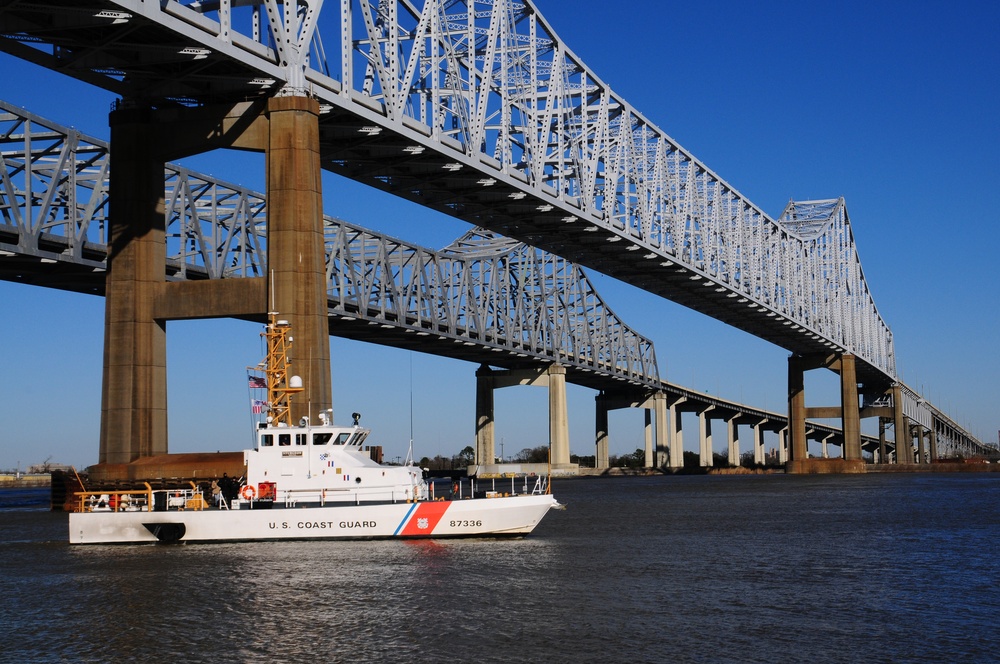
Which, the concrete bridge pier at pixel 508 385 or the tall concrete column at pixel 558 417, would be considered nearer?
the tall concrete column at pixel 558 417

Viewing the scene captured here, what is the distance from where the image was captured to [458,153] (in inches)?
2372

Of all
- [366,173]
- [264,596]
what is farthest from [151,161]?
[264,596]

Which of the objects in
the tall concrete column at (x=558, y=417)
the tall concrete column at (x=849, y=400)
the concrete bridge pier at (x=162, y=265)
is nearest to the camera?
the concrete bridge pier at (x=162, y=265)

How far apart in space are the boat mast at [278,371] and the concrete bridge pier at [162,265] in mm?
567

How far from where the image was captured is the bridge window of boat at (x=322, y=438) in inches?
1563

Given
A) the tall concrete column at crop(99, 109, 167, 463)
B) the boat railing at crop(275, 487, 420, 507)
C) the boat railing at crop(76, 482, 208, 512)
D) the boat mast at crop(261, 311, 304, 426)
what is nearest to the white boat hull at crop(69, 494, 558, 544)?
the boat railing at crop(275, 487, 420, 507)

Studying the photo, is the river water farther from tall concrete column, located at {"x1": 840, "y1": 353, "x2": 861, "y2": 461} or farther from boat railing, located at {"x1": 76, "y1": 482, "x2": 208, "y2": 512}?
tall concrete column, located at {"x1": 840, "y1": 353, "x2": 861, "y2": 461}

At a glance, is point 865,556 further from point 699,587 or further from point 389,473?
point 389,473

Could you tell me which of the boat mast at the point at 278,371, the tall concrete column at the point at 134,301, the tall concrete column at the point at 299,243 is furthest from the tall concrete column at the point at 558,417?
the boat mast at the point at 278,371

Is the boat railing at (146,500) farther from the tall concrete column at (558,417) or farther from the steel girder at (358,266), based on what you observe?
the tall concrete column at (558,417)

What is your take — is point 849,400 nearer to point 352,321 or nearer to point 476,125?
point 352,321

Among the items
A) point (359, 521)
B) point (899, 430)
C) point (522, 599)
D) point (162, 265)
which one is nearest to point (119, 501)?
point (359, 521)

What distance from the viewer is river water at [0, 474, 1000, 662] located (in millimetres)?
21938

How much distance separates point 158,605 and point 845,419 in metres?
133
